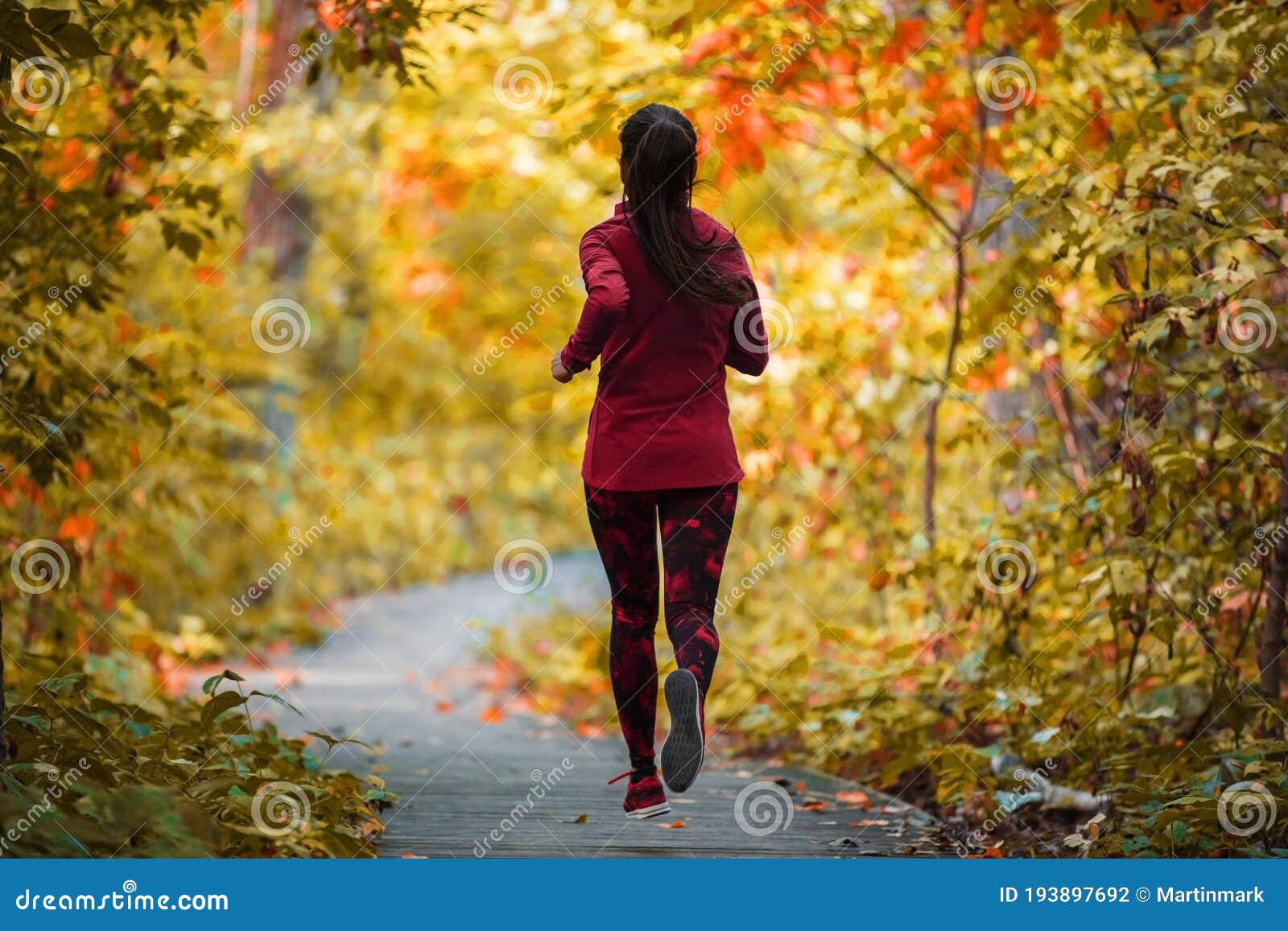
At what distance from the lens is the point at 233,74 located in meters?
15.5

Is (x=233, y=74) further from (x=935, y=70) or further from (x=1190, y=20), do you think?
(x=1190, y=20)

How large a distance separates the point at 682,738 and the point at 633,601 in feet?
1.71

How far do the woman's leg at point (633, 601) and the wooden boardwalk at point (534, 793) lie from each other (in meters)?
0.32

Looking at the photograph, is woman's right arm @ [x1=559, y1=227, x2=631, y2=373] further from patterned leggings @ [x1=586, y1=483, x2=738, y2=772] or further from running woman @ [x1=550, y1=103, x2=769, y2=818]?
patterned leggings @ [x1=586, y1=483, x2=738, y2=772]

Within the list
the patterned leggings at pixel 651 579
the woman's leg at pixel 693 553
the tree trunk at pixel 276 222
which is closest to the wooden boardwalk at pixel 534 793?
the patterned leggings at pixel 651 579

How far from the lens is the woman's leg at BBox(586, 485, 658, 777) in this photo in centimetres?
351

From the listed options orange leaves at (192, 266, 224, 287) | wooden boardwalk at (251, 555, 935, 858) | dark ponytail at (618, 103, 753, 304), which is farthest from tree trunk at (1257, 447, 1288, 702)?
orange leaves at (192, 266, 224, 287)

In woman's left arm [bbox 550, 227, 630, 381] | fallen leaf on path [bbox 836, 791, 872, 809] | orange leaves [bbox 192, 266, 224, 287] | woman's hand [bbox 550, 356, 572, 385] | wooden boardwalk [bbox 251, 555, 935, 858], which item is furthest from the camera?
orange leaves [bbox 192, 266, 224, 287]

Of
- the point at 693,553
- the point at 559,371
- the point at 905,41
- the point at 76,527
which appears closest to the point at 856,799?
the point at 693,553

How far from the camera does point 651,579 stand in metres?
3.61

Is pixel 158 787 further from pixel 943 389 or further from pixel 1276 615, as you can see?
pixel 943 389

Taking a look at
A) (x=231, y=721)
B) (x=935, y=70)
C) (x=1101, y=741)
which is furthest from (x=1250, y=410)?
(x=231, y=721)

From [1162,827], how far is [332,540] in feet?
36.7

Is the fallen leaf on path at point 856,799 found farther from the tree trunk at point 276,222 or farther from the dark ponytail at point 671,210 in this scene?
the tree trunk at point 276,222
